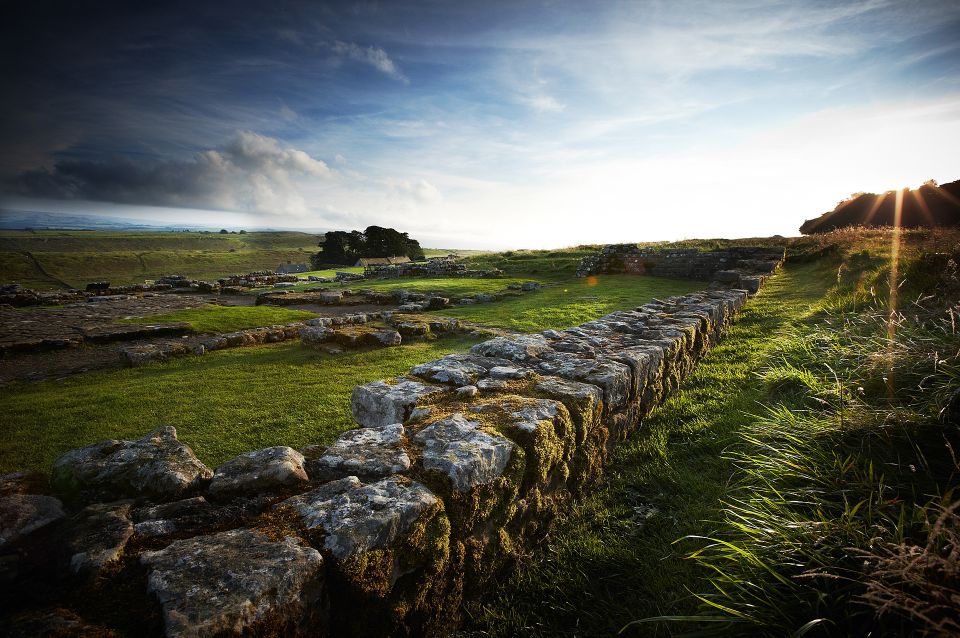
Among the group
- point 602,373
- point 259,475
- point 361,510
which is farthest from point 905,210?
point 259,475

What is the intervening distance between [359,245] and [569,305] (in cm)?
5167

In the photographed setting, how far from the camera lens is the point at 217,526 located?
181 centimetres

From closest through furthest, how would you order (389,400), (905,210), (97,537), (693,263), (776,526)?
(97,537)
(776,526)
(389,400)
(693,263)
(905,210)

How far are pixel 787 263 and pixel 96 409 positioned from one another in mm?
27051

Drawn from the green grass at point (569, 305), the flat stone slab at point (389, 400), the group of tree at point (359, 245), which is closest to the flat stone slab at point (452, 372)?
the flat stone slab at point (389, 400)

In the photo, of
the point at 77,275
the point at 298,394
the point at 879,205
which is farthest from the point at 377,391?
the point at 77,275

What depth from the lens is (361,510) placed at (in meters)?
1.76

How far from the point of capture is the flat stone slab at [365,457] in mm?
2199

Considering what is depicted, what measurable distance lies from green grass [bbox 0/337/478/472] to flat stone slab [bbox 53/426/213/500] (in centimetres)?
173

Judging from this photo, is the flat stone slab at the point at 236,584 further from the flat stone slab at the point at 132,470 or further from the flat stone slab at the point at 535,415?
the flat stone slab at the point at 535,415

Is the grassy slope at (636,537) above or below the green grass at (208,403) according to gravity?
above

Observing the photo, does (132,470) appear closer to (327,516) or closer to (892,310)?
(327,516)

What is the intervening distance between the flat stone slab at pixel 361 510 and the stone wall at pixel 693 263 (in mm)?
17076

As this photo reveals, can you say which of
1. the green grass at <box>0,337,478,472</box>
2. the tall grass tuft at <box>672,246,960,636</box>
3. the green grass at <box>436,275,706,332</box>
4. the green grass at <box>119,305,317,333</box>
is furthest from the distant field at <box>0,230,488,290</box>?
the tall grass tuft at <box>672,246,960,636</box>
